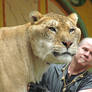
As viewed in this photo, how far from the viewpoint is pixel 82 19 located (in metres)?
3.65

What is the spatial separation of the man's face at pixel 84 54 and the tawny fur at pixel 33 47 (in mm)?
470

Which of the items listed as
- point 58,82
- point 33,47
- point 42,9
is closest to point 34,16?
point 33,47

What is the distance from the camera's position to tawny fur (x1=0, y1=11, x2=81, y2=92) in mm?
1540

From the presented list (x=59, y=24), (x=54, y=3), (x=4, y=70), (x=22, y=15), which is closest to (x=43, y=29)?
(x=59, y=24)

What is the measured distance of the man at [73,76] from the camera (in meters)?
1.98

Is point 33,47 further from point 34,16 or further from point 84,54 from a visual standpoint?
point 84,54

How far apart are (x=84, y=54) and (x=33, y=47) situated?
0.63 meters

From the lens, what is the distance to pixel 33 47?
5.19 ft

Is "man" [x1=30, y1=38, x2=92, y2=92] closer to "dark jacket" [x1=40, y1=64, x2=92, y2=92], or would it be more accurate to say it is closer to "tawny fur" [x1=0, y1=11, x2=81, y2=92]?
"dark jacket" [x1=40, y1=64, x2=92, y2=92]

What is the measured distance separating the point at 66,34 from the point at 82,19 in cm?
214

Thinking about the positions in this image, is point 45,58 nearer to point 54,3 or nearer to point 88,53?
point 88,53

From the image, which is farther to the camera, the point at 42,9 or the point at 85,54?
the point at 42,9

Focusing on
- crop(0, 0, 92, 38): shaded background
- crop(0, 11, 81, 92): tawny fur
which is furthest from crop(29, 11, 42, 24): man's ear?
crop(0, 0, 92, 38): shaded background

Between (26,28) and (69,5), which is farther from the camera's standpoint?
(69,5)
